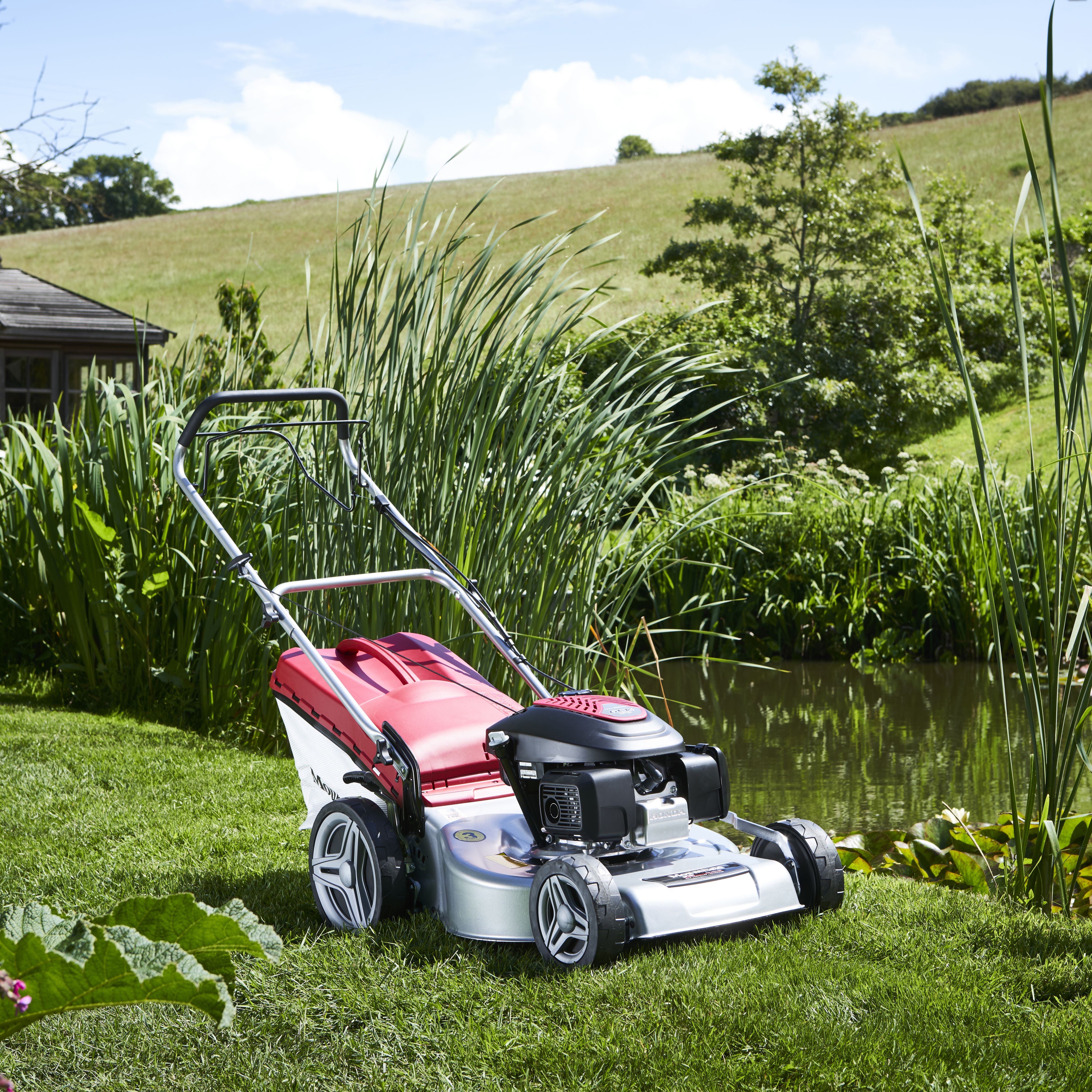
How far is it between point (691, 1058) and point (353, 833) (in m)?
0.96

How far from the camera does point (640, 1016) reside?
83.8 inches

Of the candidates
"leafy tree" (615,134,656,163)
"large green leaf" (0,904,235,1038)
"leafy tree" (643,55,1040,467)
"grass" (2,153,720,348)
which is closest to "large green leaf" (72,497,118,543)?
"large green leaf" (0,904,235,1038)

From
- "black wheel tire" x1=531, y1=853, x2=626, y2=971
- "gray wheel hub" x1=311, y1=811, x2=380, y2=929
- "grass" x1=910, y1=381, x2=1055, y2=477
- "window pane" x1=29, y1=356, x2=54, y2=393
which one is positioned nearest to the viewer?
"black wheel tire" x1=531, y1=853, x2=626, y2=971

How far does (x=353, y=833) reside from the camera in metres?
2.62

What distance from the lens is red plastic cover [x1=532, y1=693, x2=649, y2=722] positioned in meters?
2.32

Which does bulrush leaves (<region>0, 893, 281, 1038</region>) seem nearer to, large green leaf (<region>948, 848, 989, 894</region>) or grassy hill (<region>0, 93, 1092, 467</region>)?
large green leaf (<region>948, 848, 989, 894</region>)

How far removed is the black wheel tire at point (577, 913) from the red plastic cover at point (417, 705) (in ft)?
1.29

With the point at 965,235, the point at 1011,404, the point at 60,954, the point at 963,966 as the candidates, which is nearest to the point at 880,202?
the point at 965,235

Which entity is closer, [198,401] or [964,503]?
[198,401]

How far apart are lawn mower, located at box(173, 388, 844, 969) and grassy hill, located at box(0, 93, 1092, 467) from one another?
68.1 ft

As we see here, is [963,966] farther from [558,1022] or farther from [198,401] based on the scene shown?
[198,401]

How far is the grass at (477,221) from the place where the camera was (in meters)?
28.8

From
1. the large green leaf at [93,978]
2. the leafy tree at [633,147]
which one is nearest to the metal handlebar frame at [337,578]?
the large green leaf at [93,978]

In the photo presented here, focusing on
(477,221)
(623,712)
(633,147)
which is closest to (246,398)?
(623,712)
